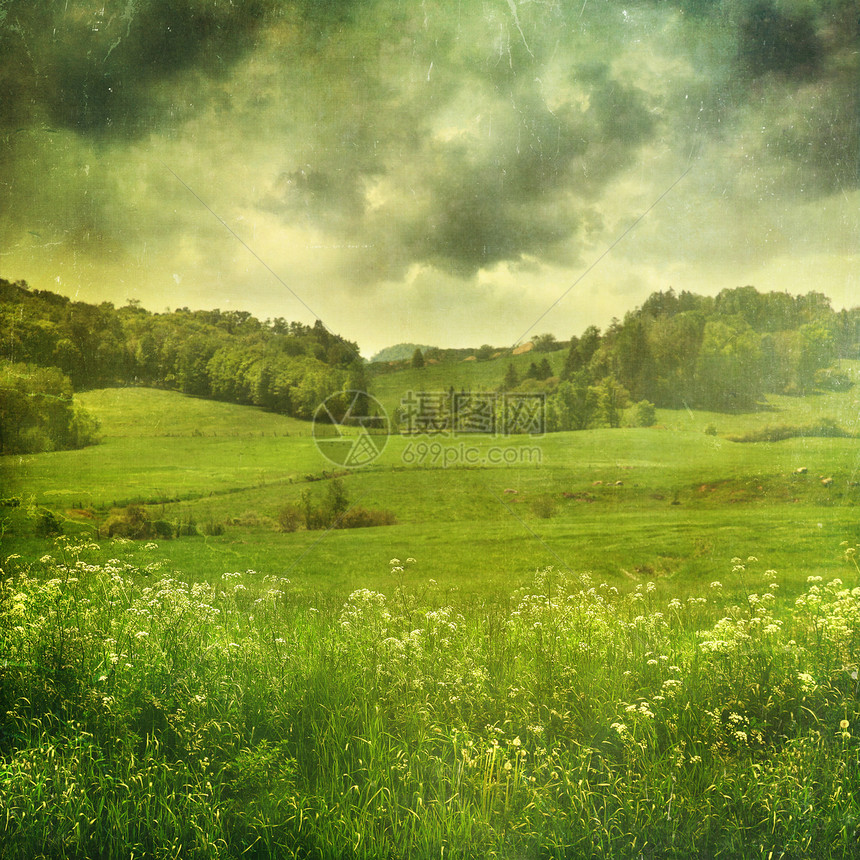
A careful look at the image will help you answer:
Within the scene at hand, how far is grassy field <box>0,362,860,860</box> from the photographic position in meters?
4.33

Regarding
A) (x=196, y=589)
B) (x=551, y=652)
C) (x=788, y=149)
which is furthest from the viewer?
(x=788, y=149)

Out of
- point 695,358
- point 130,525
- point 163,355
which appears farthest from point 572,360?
point 130,525

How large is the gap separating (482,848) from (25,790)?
320cm

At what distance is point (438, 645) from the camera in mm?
5230

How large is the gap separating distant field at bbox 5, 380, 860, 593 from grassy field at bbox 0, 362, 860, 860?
0.02 meters

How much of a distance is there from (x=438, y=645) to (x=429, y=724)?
685 mm

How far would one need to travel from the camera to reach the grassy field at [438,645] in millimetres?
4328

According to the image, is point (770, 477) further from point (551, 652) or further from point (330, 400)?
point (330, 400)

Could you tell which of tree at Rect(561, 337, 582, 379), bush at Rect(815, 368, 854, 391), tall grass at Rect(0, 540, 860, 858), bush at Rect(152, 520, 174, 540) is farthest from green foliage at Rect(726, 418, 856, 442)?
bush at Rect(152, 520, 174, 540)

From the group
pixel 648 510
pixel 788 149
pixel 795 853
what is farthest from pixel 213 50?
pixel 795 853

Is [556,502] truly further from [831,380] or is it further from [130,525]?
[130,525]

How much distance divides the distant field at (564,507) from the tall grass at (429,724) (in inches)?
11.6

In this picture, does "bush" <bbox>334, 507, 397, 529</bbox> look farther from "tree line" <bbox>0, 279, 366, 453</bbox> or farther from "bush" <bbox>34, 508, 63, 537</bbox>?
"bush" <bbox>34, 508, 63, 537</bbox>

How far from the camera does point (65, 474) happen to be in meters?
6.39
